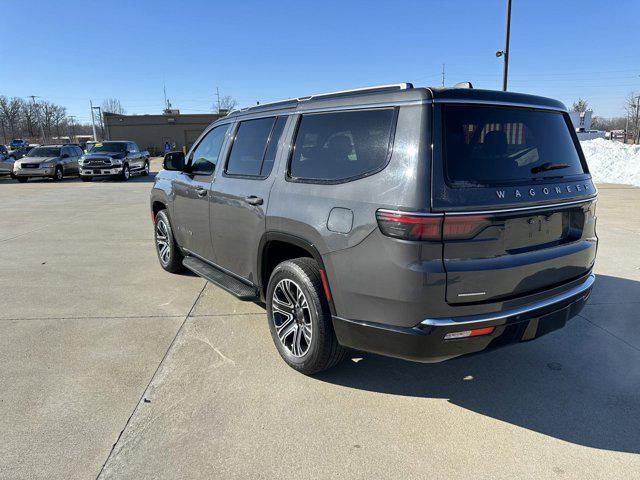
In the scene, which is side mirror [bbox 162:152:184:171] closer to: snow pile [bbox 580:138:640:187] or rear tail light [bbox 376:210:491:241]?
rear tail light [bbox 376:210:491:241]

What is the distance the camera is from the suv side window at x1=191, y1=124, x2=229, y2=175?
4.62 meters

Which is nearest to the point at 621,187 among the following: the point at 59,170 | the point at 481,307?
the point at 481,307

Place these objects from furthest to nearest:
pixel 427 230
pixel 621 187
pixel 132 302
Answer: pixel 621 187 < pixel 132 302 < pixel 427 230

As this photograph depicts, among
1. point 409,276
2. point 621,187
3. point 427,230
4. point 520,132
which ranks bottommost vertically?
point 621,187

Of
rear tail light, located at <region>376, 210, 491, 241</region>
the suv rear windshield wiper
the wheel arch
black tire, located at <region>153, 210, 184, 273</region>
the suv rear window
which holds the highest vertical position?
the suv rear window

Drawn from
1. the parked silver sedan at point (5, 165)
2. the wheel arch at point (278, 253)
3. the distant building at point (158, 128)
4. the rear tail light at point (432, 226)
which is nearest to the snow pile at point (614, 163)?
the wheel arch at point (278, 253)

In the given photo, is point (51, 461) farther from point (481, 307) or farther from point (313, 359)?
point (481, 307)

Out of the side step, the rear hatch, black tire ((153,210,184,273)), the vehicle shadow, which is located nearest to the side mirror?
black tire ((153,210,184,273))

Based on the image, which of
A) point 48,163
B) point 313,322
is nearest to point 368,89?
point 313,322

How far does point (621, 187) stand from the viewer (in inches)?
640

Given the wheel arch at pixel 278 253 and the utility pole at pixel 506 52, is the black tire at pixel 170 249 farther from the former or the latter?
the utility pole at pixel 506 52

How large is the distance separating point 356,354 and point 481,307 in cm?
148

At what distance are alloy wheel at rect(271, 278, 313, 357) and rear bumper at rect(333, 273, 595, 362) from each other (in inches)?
16.7

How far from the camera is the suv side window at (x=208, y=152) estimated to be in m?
4.62
